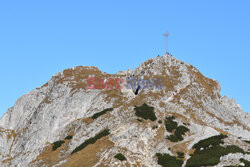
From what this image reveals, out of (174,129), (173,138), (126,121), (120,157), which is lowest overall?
(120,157)

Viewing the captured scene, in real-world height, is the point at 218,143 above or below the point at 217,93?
below

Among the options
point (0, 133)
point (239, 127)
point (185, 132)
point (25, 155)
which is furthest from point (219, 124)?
point (0, 133)

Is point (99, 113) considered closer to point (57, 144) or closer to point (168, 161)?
point (57, 144)

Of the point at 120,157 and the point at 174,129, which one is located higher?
the point at 174,129

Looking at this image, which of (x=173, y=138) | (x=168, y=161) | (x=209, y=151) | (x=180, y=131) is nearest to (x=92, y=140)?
(x=173, y=138)

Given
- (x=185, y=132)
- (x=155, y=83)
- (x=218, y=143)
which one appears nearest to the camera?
(x=218, y=143)

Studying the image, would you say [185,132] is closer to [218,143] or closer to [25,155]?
[218,143]

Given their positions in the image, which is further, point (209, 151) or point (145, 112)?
point (145, 112)
